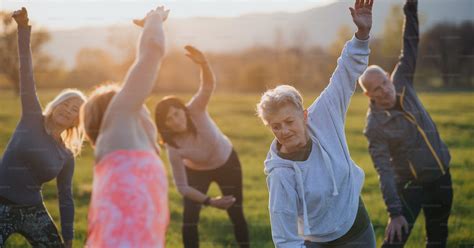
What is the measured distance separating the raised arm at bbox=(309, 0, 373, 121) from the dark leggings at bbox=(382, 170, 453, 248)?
1.66 m

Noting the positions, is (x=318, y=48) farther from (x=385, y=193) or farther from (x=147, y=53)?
(x=147, y=53)

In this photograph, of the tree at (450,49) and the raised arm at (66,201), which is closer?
the raised arm at (66,201)

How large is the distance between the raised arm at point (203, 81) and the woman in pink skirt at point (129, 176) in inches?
107

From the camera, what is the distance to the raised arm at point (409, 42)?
501 centimetres

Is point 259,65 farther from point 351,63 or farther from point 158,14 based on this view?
point 158,14

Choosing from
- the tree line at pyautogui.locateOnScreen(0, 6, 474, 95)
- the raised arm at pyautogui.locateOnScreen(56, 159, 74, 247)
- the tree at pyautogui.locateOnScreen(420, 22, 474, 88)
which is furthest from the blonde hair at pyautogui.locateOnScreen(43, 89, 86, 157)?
the tree at pyautogui.locateOnScreen(420, 22, 474, 88)

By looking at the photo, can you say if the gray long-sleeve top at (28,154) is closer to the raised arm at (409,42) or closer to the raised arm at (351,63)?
the raised arm at (351,63)

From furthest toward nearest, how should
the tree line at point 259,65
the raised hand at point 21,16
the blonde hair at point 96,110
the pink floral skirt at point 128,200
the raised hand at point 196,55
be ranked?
the tree line at point 259,65 < the raised hand at point 196,55 < the raised hand at point 21,16 < the blonde hair at point 96,110 < the pink floral skirt at point 128,200

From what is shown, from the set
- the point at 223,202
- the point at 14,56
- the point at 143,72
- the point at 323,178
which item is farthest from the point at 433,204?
the point at 14,56

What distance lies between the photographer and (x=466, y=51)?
25219 millimetres

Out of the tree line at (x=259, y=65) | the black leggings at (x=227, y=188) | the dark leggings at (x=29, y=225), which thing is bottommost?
the tree line at (x=259, y=65)

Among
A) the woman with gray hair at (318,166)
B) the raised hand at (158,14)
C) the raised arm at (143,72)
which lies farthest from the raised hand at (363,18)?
the raised arm at (143,72)

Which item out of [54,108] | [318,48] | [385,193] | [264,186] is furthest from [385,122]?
[318,48]

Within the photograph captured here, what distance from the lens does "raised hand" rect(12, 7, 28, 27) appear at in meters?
3.90
